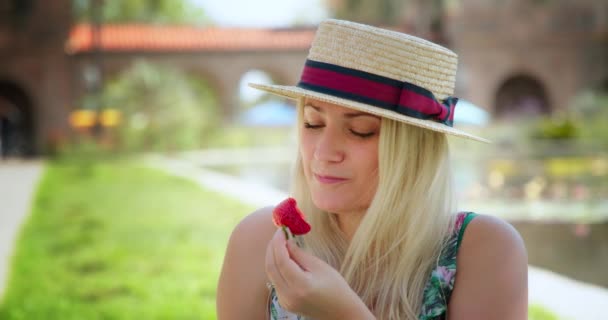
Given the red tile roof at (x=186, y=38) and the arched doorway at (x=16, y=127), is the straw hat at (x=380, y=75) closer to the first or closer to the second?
the arched doorway at (x=16, y=127)

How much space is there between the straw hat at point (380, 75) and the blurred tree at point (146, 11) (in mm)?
25269

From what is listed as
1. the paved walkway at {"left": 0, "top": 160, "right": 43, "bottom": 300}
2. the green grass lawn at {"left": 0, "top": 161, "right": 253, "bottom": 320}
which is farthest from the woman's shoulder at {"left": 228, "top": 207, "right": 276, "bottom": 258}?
the paved walkway at {"left": 0, "top": 160, "right": 43, "bottom": 300}

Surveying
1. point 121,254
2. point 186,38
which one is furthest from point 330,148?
point 186,38

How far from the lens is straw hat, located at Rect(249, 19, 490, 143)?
4.97 ft

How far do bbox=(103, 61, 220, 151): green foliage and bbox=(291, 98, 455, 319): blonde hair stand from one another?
18483mm

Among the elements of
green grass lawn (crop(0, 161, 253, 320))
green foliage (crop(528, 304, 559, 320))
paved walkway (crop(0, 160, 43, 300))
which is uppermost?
green foliage (crop(528, 304, 559, 320))

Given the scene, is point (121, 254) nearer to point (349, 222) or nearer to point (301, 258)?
point (349, 222)

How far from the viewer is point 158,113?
66.9ft

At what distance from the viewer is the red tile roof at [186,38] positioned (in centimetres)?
2502

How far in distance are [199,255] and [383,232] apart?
4415mm

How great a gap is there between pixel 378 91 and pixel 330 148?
0.45ft

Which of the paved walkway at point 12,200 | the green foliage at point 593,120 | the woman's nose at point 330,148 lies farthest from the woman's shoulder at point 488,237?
the green foliage at point 593,120

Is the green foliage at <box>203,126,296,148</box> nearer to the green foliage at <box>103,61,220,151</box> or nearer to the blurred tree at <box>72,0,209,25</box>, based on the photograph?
the green foliage at <box>103,61,220,151</box>

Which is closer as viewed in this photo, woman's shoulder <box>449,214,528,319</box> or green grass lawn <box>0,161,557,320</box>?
woman's shoulder <box>449,214,528,319</box>
